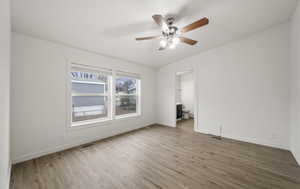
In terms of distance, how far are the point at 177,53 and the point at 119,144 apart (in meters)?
3.16

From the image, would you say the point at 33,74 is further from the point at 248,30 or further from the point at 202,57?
the point at 248,30

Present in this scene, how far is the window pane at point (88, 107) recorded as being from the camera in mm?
3076

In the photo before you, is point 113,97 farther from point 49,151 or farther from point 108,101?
point 49,151

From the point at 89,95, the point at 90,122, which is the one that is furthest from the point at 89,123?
the point at 89,95

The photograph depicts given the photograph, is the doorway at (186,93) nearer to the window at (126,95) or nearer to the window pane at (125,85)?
the window at (126,95)

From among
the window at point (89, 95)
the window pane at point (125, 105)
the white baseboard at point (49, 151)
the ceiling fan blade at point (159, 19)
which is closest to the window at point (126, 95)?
the window pane at point (125, 105)

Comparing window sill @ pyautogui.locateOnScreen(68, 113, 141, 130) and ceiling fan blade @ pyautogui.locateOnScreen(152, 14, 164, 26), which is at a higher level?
ceiling fan blade @ pyautogui.locateOnScreen(152, 14, 164, 26)

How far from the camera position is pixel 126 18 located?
2107 millimetres

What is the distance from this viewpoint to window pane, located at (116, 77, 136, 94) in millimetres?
3903

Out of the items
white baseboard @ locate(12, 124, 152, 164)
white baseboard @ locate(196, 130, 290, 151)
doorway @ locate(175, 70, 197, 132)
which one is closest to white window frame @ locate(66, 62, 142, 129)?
white baseboard @ locate(12, 124, 152, 164)

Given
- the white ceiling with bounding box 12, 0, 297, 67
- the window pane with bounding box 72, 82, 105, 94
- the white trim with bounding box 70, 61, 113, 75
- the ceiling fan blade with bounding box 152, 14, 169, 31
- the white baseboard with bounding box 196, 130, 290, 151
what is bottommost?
the white baseboard with bounding box 196, 130, 290, 151

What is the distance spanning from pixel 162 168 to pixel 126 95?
2718 millimetres

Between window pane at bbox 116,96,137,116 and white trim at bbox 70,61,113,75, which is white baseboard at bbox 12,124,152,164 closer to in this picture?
window pane at bbox 116,96,137,116

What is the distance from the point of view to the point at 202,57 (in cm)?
381
